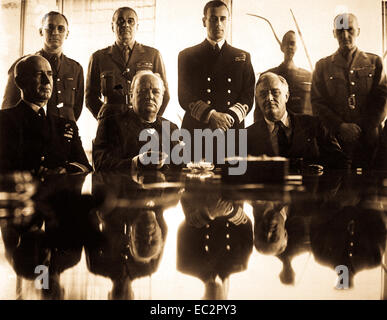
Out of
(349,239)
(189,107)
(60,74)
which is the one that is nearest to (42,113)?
(60,74)

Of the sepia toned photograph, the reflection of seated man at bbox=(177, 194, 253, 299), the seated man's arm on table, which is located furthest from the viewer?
the seated man's arm on table

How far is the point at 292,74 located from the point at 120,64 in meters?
1.06

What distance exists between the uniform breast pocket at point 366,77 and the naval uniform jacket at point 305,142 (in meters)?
0.36

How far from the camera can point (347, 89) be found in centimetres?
288

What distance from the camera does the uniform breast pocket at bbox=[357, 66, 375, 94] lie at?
9.41 feet

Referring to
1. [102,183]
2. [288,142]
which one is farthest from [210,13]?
[102,183]

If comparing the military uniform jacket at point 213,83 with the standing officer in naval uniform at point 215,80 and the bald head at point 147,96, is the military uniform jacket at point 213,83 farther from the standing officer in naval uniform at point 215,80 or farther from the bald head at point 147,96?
the bald head at point 147,96

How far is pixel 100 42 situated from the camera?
2840 millimetres

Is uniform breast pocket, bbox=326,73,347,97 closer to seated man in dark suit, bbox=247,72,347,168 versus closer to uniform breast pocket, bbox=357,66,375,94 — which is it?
uniform breast pocket, bbox=357,66,375,94

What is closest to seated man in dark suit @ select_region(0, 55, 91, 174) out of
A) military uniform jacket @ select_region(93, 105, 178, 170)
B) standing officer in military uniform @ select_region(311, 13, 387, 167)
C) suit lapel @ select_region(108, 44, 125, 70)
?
military uniform jacket @ select_region(93, 105, 178, 170)

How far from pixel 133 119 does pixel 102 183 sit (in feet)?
1.40

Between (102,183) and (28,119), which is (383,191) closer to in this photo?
(102,183)

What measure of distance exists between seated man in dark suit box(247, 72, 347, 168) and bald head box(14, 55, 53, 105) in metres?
1.26

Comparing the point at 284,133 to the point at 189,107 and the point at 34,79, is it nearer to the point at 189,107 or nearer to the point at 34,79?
the point at 189,107
